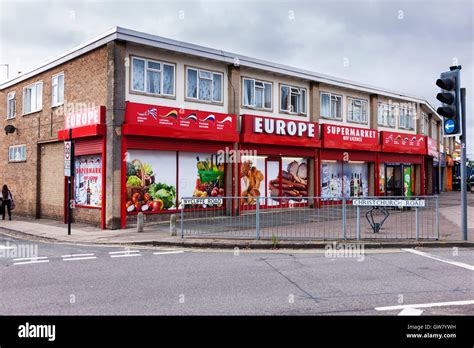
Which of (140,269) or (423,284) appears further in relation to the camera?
(140,269)

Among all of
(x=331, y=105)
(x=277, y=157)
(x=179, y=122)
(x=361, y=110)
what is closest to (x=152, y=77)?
Answer: (x=179, y=122)

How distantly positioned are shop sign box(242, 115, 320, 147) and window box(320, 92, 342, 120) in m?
1.90

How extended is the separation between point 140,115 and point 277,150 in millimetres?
7786

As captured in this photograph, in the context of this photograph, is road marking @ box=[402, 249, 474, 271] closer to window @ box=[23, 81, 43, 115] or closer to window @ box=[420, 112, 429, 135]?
window @ box=[23, 81, 43, 115]

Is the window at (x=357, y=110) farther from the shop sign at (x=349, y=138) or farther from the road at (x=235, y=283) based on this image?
the road at (x=235, y=283)

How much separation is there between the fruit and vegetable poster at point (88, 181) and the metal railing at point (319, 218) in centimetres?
523

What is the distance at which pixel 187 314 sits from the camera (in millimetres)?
5738

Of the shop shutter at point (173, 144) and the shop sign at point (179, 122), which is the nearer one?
the shop sign at point (179, 122)

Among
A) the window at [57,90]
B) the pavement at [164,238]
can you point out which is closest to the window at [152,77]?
the window at [57,90]

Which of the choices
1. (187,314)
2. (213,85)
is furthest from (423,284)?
(213,85)

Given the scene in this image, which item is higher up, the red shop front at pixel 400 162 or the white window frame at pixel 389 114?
the white window frame at pixel 389 114

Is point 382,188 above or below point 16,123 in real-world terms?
below

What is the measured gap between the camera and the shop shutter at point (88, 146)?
55.1 ft

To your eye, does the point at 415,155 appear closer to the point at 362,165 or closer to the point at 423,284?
the point at 362,165
